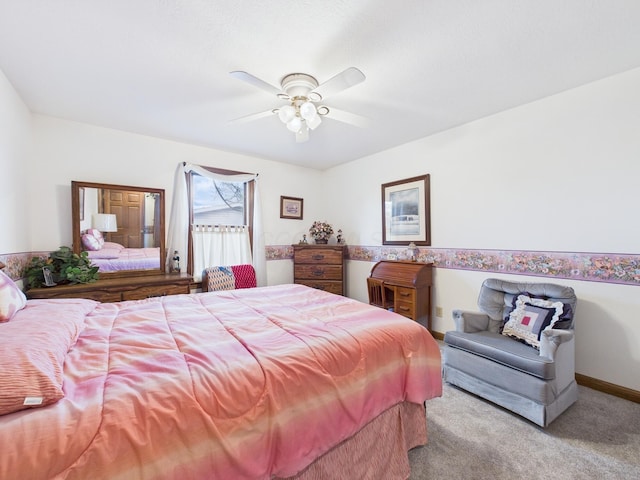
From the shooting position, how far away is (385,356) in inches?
56.1

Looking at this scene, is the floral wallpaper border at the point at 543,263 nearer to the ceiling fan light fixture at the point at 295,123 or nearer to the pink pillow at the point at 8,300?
the ceiling fan light fixture at the point at 295,123

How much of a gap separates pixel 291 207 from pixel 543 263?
335 cm

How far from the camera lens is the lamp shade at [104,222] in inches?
117

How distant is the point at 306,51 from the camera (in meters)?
1.82

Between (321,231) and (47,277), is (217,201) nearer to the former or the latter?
(321,231)

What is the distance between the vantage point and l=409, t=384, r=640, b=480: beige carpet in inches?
57.9

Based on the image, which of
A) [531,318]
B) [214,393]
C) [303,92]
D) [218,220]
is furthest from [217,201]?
[531,318]

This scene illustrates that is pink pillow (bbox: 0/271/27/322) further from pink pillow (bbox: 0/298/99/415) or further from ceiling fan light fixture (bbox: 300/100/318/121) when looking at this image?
ceiling fan light fixture (bbox: 300/100/318/121)

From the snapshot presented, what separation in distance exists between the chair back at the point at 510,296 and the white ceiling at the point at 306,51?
1.68 meters

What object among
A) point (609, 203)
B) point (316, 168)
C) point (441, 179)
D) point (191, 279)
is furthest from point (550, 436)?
point (316, 168)

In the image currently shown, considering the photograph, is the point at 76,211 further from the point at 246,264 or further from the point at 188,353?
the point at 188,353

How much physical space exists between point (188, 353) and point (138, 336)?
0.39 m

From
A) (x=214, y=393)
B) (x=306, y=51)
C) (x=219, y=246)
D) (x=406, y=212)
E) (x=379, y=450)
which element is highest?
(x=306, y=51)

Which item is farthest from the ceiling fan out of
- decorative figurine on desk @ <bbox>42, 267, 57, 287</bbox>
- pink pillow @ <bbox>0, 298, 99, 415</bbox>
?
decorative figurine on desk @ <bbox>42, 267, 57, 287</bbox>
